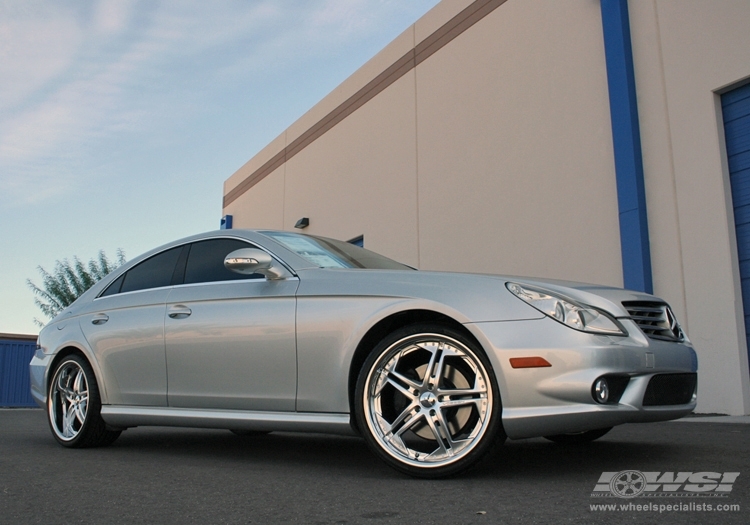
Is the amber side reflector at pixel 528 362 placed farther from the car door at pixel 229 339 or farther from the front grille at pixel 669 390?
the car door at pixel 229 339

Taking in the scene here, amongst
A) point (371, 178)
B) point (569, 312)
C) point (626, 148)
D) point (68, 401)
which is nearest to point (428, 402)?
point (569, 312)

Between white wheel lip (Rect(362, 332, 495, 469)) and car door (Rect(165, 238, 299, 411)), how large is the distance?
54cm

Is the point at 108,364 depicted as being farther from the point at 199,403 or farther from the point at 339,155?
the point at 339,155

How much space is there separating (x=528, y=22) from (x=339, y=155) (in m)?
6.13

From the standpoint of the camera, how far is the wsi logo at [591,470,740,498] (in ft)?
8.75

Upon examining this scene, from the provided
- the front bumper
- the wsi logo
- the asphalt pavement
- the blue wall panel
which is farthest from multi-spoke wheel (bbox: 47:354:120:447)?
the blue wall panel

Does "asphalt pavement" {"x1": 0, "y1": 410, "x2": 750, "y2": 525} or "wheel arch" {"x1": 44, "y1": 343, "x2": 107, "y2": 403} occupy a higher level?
"wheel arch" {"x1": 44, "y1": 343, "x2": 107, "y2": 403}

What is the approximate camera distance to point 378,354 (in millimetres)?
3395

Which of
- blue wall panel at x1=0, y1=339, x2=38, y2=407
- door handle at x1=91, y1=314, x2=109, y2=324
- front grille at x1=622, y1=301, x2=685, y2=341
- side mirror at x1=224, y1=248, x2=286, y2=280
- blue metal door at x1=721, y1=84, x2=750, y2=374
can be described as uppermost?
blue metal door at x1=721, y1=84, x2=750, y2=374

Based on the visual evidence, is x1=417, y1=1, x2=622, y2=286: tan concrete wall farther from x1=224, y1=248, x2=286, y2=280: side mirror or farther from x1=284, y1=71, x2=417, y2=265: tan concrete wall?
x1=224, y1=248, x2=286, y2=280: side mirror

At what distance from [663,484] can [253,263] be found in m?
2.31

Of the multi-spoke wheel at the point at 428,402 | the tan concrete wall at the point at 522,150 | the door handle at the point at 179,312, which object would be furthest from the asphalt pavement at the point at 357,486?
the tan concrete wall at the point at 522,150

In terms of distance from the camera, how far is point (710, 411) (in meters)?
7.04

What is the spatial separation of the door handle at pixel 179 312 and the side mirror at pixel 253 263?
0.59 meters
